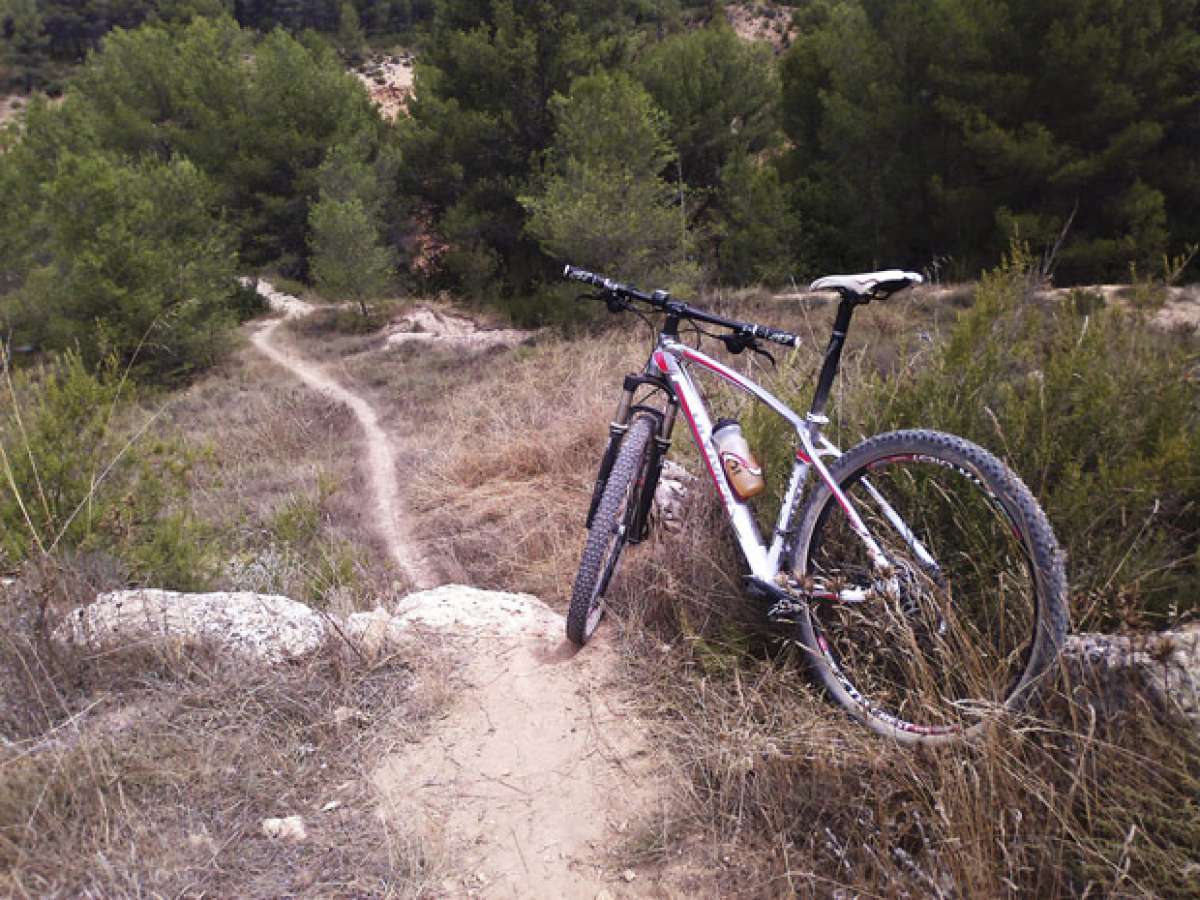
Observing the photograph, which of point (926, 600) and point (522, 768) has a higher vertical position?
point (926, 600)

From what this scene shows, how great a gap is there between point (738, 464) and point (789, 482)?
162 mm

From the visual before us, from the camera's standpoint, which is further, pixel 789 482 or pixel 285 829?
pixel 789 482

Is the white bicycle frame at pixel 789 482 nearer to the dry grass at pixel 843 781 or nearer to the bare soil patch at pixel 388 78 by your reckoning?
the dry grass at pixel 843 781

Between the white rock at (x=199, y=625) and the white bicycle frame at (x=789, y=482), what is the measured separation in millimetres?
1380

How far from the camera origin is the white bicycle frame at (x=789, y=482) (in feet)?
6.98

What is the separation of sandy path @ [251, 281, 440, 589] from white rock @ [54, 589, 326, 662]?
1.95 meters

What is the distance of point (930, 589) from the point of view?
2057mm

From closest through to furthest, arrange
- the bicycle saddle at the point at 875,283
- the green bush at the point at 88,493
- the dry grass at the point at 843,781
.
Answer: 1. the dry grass at the point at 843,781
2. the bicycle saddle at the point at 875,283
3. the green bush at the point at 88,493

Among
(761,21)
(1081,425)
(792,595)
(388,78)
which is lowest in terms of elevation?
(792,595)

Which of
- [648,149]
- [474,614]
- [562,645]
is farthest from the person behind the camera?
[648,149]

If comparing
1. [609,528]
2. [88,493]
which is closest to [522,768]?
[609,528]

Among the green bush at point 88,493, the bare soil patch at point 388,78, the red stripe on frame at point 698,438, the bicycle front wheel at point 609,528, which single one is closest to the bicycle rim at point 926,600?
the red stripe on frame at point 698,438

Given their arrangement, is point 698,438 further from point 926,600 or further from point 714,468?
point 926,600

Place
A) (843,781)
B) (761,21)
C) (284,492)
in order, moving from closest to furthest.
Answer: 1. (843,781)
2. (284,492)
3. (761,21)
